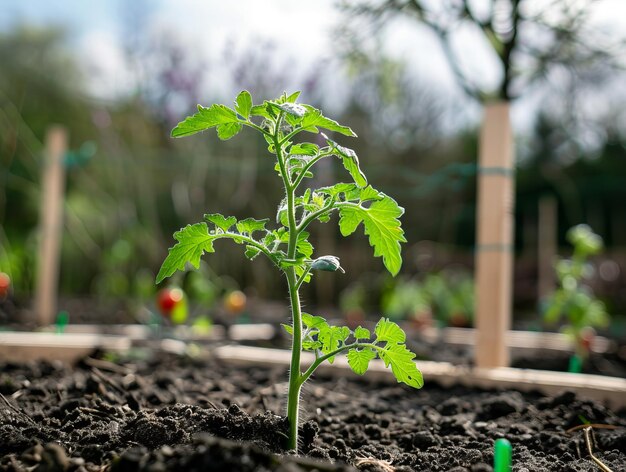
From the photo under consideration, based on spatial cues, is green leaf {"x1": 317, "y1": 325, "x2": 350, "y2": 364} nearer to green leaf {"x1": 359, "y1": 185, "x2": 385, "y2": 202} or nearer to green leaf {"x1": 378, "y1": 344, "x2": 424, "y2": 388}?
green leaf {"x1": 378, "y1": 344, "x2": 424, "y2": 388}

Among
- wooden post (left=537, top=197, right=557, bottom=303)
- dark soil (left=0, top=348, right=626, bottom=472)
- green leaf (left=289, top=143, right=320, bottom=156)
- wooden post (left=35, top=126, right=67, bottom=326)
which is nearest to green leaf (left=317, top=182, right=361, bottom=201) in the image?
green leaf (left=289, top=143, right=320, bottom=156)

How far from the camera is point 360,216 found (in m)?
1.48

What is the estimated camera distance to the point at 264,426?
1593 millimetres

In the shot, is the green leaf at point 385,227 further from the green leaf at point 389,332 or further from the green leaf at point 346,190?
the green leaf at point 389,332

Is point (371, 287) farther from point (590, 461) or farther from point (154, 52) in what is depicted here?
point (590, 461)

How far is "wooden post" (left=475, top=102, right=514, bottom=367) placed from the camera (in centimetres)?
294

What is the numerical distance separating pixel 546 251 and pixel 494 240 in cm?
427

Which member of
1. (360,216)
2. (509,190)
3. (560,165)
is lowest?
(360,216)

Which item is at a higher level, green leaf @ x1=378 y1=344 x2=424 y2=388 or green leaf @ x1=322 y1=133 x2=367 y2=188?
green leaf @ x1=322 y1=133 x2=367 y2=188

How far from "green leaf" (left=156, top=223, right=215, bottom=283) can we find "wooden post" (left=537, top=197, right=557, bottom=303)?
213 inches

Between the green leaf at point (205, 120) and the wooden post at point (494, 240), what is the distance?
1.80 m

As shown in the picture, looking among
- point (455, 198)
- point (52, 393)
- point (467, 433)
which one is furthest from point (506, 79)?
point (455, 198)

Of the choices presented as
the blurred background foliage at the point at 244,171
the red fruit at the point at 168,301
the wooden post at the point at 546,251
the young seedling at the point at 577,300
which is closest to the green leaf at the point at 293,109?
the red fruit at the point at 168,301

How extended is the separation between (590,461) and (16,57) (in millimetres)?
8706
